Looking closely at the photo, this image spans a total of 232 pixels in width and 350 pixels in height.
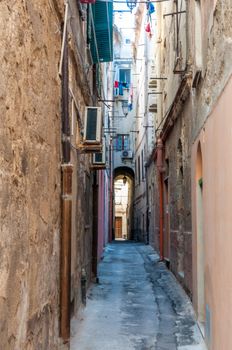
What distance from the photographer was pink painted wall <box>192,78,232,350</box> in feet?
12.6

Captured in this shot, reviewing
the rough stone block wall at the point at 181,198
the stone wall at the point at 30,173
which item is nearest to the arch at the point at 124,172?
the rough stone block wall at the point at 181,198

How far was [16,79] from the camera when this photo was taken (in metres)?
2.94

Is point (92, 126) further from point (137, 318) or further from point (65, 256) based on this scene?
point (137, 318)

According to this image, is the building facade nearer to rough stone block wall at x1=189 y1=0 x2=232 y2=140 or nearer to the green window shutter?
rough stone block wall at x1=189 y1=0 x2=232 y2=140

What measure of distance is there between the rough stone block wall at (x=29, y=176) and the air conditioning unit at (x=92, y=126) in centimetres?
234

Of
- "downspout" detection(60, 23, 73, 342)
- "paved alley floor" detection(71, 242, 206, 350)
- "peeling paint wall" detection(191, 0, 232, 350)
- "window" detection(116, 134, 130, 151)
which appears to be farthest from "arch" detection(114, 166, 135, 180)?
"downspout" detection(60, 23, 73, 342)

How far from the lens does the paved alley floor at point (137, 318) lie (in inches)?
229

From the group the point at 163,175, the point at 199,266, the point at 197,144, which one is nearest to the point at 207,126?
the point at 197,144

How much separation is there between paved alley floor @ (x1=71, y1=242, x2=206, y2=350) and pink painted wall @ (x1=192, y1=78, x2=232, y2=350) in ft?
3.48

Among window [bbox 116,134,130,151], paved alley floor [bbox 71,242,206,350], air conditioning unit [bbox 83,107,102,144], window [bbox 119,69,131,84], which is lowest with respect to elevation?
paved alley floor [bbox 71,242,206,350]

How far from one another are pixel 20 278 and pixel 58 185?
5.93 ft

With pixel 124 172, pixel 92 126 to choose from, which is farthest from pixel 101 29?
pixel 124 172

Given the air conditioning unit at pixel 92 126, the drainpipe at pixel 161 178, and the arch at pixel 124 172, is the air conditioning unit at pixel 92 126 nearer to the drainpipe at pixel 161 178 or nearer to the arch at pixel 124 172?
the drainpipe at pixel 161 178

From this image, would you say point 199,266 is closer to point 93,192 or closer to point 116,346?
point 116,346
